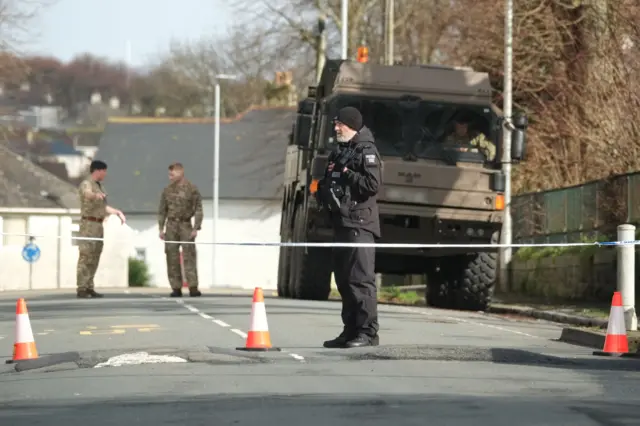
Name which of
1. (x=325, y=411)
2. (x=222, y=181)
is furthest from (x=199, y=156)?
(x=325, y=411)

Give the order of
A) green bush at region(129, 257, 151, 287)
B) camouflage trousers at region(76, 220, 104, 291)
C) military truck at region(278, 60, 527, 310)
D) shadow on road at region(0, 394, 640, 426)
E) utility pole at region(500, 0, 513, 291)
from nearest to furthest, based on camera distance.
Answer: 1. shadow on road at region(0, 394, 640, 426)
2. military truck at region(278, 60, 527, 310)
3. camouflage trousers at region(76, 220, 104, 291)
4. utility pole at region(500, 0, 513, 291)
5. green bush at region(129, 257, 151, 287)

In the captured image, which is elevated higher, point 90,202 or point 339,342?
point 90,202

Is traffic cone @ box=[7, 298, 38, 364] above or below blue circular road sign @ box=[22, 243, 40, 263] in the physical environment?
below

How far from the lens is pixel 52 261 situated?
197 ft

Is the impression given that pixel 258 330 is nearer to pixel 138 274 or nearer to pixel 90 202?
pixel 90 202

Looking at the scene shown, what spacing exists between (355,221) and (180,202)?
444 inches

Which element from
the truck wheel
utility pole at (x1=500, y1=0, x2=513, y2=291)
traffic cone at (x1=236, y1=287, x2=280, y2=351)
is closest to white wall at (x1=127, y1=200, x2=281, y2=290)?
utility pole at (x1=500, y1=0, x2=513, y2=291)

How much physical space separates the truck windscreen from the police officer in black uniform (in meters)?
8.60

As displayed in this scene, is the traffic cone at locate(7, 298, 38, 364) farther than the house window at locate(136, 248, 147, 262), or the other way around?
the house window at locate(136, 248, 147, 262)

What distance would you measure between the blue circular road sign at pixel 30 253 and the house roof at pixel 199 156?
1401cm

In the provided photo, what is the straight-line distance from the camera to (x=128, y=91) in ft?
347

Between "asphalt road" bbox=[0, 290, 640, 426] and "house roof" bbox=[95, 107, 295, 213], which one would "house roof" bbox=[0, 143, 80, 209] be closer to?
"house roof" bbox=[95, 107, 295, 213]

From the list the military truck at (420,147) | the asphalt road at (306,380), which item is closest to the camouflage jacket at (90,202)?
the military truck at (420,147)

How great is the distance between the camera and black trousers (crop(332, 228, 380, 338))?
13.1 meters
